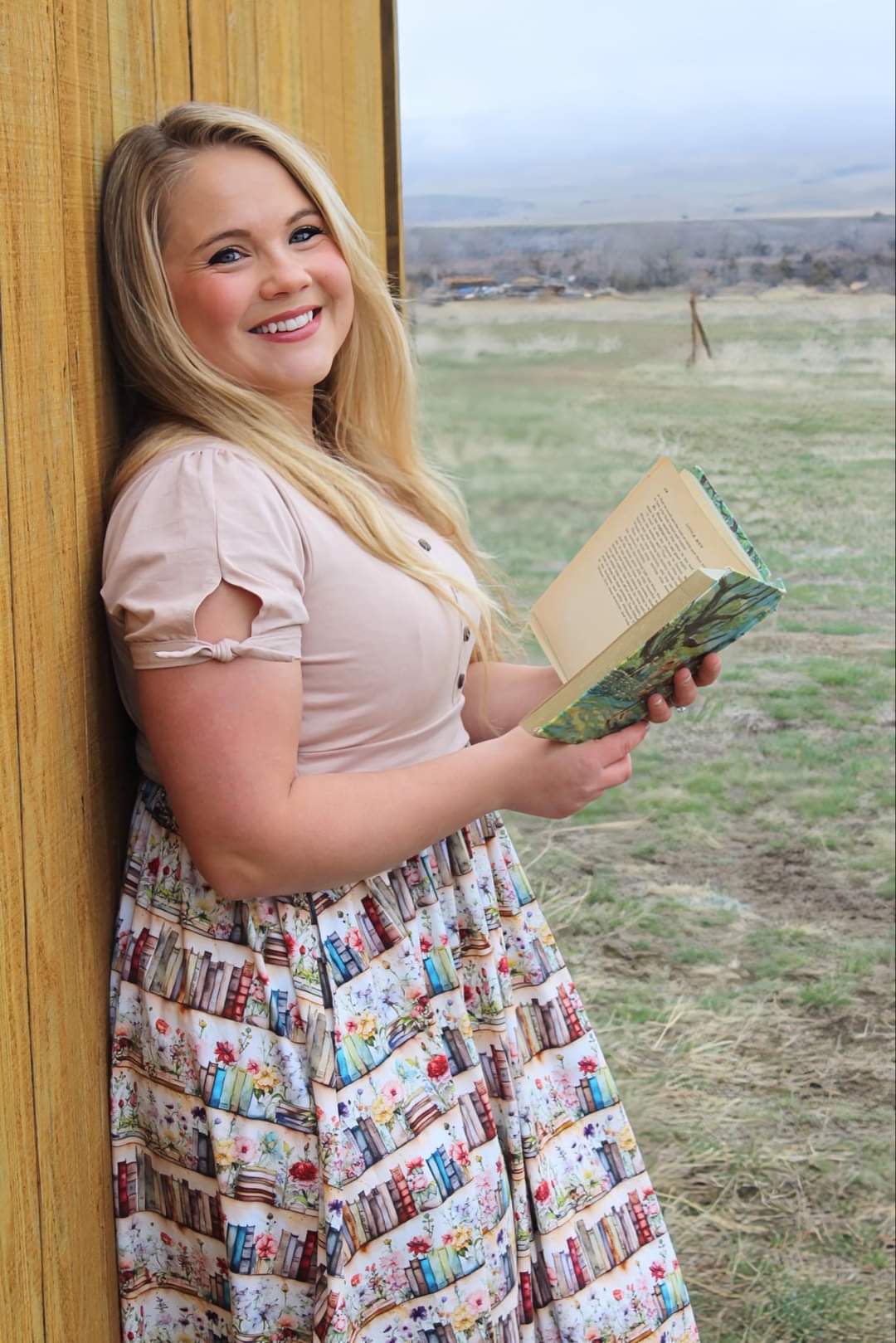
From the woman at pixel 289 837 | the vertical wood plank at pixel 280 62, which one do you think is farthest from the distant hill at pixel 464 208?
the woman at pixel 289 837

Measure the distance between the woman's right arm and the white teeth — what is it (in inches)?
11.2

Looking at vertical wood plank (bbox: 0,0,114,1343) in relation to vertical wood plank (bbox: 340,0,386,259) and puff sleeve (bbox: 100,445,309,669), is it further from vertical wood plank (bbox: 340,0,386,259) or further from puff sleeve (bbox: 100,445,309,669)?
vertical wood plank (bbox: 340,0,386,259)

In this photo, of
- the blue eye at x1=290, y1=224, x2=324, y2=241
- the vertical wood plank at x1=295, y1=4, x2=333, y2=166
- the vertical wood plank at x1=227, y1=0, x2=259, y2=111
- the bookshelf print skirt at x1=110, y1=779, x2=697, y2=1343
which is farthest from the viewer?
the vertical wood plank at x1=295, y1=4, x2=333, y2=166

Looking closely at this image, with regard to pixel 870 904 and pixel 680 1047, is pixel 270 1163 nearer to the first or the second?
pixel 680 1047

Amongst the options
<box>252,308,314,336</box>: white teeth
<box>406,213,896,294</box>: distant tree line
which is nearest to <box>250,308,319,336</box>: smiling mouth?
<box>252,308,314,336</box>: white teeth

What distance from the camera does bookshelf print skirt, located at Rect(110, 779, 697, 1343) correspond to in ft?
3.93

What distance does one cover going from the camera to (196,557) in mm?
1118

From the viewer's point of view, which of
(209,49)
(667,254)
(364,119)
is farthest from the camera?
(667,254)

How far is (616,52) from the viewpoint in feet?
16.1

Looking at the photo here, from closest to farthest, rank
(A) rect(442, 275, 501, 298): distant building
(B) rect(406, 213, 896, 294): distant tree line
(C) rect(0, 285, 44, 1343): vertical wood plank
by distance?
(C) rect(0, 285, 44, 1343): vertical wood plank
(B) rect(406, 213, 896, 294): distant tree line
(A) rect(442, 275, 501, 298): distant building

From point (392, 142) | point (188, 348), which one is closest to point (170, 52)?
point (188, 348)

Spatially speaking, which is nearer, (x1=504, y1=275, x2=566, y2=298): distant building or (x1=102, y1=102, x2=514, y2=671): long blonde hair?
(x1=102, y1=102, x2=514, y2=671): long blonde hair

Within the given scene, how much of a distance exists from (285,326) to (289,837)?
443 mm

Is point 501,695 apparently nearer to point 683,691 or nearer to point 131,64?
point 683,691
